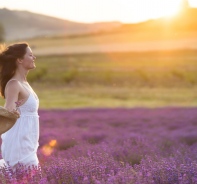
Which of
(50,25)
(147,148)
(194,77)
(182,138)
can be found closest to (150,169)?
(147,148)

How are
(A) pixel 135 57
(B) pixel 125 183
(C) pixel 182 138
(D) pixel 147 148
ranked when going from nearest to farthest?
(B) pixel 125 183
(D) pixel 147 148
(C) pixel 182 138
(A) pixel 135 57

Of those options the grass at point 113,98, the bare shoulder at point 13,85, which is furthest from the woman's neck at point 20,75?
the grass at point 113,98

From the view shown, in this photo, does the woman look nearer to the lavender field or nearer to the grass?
the lavender field

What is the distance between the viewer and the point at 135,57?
5250 cm

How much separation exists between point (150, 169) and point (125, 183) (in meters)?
0.55

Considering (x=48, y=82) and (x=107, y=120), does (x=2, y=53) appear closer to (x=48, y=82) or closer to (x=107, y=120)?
(x=107, y=120)

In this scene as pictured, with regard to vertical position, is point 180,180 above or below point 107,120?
above

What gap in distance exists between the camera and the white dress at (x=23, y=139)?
174 inches

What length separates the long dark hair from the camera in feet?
14.7

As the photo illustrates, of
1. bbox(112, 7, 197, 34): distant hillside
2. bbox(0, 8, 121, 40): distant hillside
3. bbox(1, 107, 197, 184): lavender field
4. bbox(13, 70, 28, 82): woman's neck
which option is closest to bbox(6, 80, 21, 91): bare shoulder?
bbox(13, 70, 28, 82): woman's neck

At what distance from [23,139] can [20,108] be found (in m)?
0.29

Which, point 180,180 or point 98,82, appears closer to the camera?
point 180,180

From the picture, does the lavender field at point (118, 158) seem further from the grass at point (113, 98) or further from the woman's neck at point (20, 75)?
the grass at point (113, 98)

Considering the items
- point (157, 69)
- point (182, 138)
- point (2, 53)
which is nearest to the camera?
point (2, 53)
